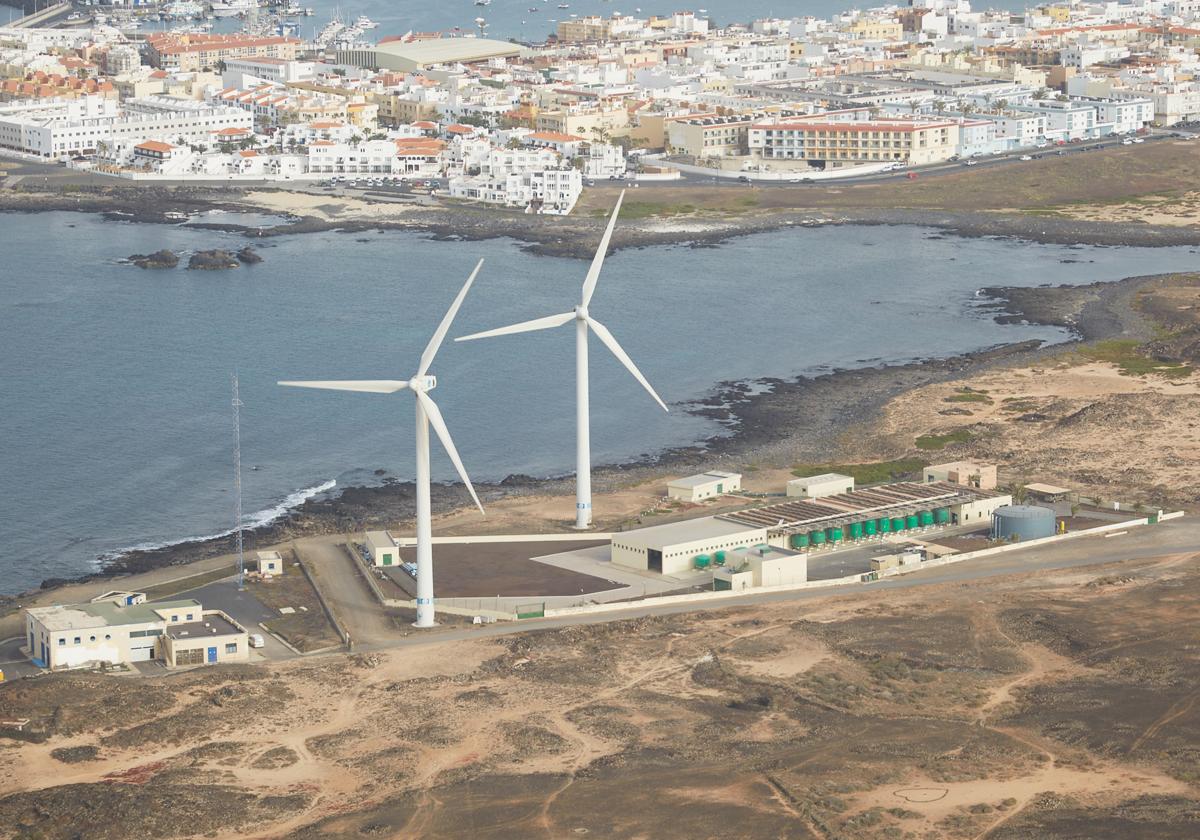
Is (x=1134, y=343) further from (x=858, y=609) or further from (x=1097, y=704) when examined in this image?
(x=1097, y=704)

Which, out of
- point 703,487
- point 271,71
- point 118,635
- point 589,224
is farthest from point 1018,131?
point 118,635

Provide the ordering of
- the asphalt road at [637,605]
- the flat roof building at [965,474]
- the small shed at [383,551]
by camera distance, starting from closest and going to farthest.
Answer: the asphalt road at [637,605]
the small shed at [383,551]
the flat roof building at [965,474]

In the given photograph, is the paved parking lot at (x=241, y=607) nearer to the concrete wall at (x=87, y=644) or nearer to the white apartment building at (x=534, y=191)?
the concrete wall at (x=87, y=644)

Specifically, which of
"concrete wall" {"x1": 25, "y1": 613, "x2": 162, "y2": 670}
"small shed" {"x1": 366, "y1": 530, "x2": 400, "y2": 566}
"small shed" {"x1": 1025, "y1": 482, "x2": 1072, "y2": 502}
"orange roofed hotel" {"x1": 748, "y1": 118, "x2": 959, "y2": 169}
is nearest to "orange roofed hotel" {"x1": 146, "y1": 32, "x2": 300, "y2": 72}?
Answer: "orange roofed hotel" {"x1": 748, "y1": 118, "x2": 959, "y2": 169}

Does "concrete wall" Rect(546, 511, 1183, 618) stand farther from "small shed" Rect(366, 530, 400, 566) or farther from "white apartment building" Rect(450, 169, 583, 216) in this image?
"white apartment building" Rect(450, 169, 583, 216)

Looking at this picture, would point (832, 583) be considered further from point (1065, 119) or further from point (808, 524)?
point (1065, 119)

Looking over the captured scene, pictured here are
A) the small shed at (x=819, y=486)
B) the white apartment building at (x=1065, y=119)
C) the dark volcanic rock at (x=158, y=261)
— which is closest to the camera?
the small shed at (x=819, y=486)

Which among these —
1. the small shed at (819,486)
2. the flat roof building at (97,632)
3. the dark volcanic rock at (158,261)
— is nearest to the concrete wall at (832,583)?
the small shed at (819,486)
